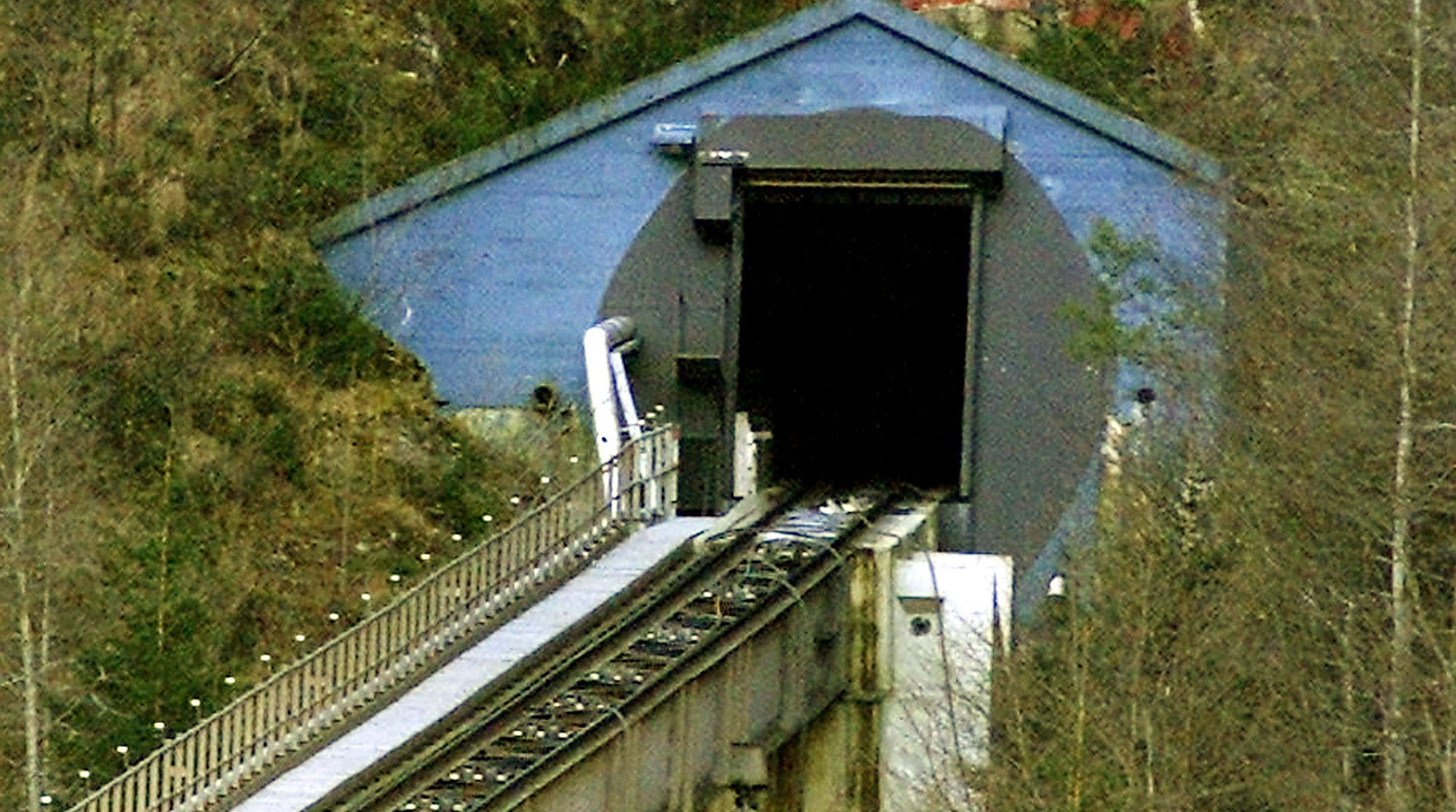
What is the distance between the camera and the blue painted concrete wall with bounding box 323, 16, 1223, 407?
36.7 metres

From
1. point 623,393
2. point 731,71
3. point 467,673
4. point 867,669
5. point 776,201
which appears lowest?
point 867,669

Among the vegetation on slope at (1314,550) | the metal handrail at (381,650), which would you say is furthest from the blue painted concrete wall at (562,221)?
the vegetation on slope at (1314,550)

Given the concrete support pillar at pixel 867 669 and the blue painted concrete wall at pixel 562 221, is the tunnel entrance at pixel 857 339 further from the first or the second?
the concrete support pillar at pixel 867 669

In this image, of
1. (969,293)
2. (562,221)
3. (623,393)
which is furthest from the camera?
(969,293)

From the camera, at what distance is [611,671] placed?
88.6 feet

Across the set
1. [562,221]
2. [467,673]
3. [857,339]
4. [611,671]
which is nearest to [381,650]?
[467,673]

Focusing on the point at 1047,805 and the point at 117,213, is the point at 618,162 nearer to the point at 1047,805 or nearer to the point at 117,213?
the point at 117,213

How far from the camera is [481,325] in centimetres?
3719

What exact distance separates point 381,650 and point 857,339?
19288 mm

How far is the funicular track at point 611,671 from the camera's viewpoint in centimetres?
2448

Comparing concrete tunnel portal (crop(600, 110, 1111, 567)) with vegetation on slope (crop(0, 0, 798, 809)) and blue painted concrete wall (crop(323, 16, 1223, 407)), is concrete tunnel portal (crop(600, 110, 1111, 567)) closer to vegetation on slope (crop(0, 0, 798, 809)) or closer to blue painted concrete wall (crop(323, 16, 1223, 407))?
blue painted concrete wall (crop(323, 16, 1223, 407))

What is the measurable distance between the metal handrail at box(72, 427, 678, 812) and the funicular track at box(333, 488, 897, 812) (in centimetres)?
78

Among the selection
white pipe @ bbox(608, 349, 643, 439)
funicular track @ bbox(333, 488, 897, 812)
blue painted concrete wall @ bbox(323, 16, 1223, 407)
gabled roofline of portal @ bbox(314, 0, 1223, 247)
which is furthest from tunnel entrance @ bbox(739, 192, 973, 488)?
funicular track @ bbox(333, 488, 897, 812)

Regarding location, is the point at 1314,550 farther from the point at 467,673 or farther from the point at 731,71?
the point at 731,71
